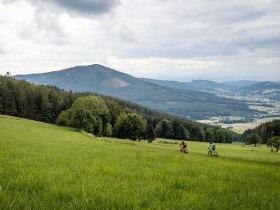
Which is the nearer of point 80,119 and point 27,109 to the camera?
point 80,119

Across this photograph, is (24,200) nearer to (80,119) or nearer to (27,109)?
(80,119)

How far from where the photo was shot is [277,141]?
10256 cm

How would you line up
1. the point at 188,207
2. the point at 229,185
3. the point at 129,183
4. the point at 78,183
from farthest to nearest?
the point at 229,185, the point at 129,183, the point at 78,183, the point at 188,207

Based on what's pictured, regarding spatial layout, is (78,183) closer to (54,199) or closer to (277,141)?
A: (54,199)

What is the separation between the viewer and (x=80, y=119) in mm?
105688

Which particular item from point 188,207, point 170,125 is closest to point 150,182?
point 188,207

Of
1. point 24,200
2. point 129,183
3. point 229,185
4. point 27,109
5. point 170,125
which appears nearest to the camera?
point 24,200

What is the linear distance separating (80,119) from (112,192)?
323 feet

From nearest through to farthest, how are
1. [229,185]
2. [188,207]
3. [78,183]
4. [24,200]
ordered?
[24,200] < [188,207] < [78,183] < [229,185]

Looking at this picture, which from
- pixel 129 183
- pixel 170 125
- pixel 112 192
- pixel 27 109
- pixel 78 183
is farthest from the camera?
pixel 170 125

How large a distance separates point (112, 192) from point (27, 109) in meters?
143

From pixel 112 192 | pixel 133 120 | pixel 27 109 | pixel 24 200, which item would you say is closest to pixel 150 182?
pixel 112 192

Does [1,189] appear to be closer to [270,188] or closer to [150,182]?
[150,182]

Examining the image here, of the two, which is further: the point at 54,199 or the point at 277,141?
the point at 277,141
